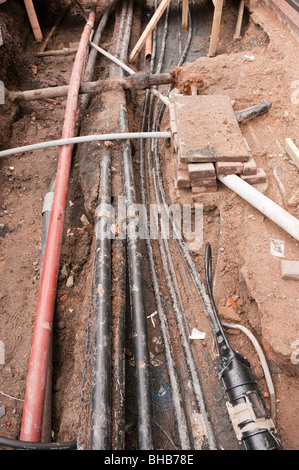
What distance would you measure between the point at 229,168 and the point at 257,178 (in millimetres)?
299

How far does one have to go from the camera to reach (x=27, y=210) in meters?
3.80

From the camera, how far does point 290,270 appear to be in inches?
91.3

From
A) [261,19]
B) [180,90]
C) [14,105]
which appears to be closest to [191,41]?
[261,19]

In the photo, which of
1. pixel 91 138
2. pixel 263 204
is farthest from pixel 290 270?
pixel 91 138

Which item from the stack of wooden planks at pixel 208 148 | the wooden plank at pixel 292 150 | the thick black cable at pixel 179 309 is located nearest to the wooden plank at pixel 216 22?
the thick black cable at pixel 179 309

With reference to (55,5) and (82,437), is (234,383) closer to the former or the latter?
(82,437)

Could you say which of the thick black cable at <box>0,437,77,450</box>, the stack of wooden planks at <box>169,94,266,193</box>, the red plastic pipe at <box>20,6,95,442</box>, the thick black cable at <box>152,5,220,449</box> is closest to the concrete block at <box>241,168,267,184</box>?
the stack of wooden planks at <box>169,94,266,193</box>

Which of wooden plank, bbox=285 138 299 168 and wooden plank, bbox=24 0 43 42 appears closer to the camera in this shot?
wooden plank, bbox=285 138 299 168

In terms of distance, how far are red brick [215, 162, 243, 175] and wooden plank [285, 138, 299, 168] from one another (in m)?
0.58

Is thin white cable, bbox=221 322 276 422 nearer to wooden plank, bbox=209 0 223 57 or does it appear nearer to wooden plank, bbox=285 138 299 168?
wooden plank, bbox=285 138 299 168

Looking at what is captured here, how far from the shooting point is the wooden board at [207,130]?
3.02 metres

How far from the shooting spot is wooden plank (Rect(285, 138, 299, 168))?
3020 millimetres

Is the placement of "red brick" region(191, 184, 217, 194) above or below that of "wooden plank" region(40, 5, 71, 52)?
below

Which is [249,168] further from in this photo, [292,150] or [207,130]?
[207,130]
